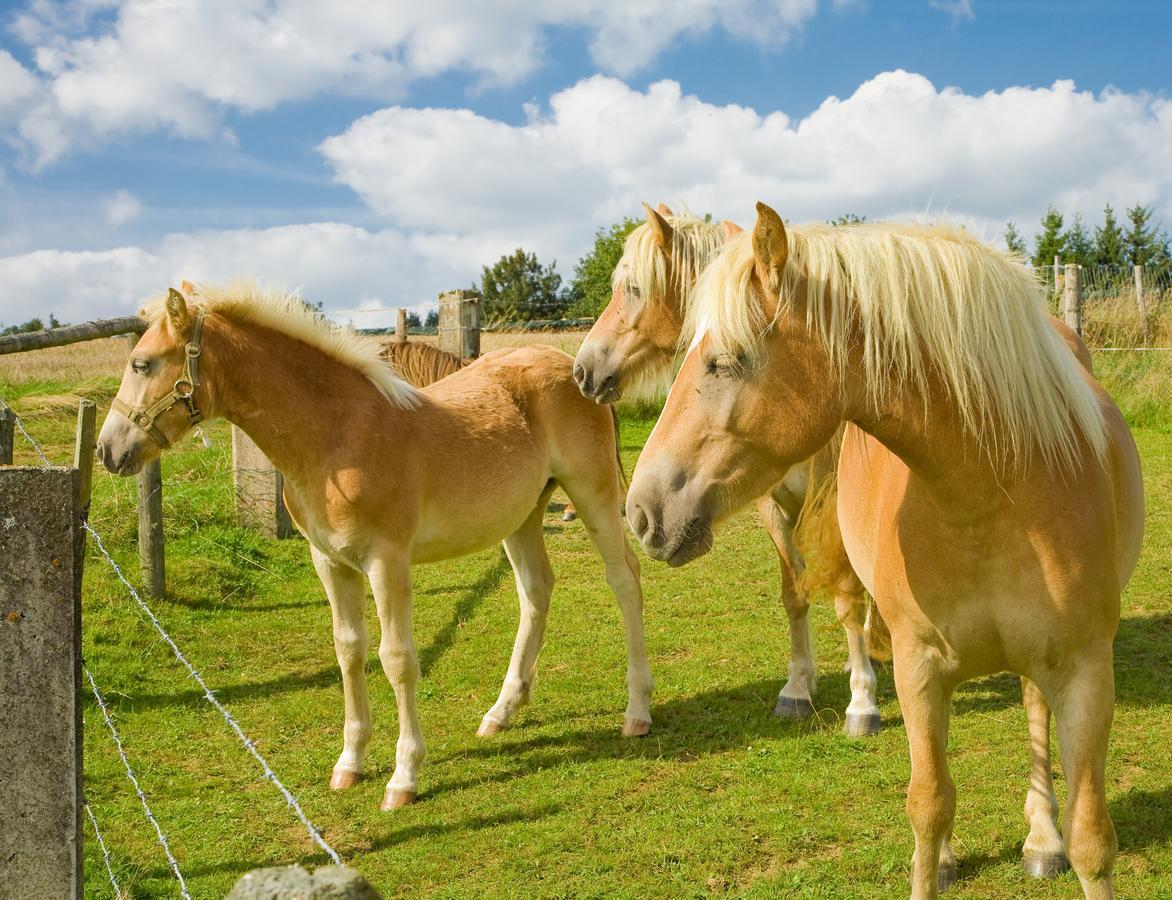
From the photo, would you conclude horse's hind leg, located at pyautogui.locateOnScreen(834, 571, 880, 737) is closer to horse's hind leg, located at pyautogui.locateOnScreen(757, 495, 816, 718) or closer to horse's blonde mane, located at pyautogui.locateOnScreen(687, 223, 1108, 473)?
horse's hind leg, located at pyautogui.locateOnScreen(757, 495, 816, 718)

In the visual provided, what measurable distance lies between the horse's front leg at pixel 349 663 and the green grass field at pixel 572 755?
0.16 meters

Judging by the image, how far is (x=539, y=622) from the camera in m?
5.39

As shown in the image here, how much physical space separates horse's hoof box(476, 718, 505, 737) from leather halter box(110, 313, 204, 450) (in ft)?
7.11

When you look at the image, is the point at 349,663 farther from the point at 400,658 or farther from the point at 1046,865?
the point at 1046,865

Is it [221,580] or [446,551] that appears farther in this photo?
[221,580]

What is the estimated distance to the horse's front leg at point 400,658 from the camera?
4230 millimetres

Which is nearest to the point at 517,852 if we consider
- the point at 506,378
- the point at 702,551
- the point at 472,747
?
the point at 472,747

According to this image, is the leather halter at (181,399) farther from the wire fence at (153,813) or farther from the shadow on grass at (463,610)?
the shadow on grass at (463,610)

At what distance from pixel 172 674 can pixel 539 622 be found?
254cm

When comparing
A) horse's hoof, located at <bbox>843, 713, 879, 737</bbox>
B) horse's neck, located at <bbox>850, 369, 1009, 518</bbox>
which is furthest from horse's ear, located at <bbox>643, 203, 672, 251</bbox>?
horse's hoof, located at <bbox>843, 713, 879, 737</bbox>

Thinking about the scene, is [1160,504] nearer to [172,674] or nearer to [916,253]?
[916,253]

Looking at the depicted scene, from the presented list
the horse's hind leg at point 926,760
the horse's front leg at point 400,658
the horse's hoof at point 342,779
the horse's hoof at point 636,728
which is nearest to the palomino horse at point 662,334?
the horse's hoof at point 636,728

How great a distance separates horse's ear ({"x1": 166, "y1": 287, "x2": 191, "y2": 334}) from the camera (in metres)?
4.09

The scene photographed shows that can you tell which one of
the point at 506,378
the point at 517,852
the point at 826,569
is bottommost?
the point at 517,852
